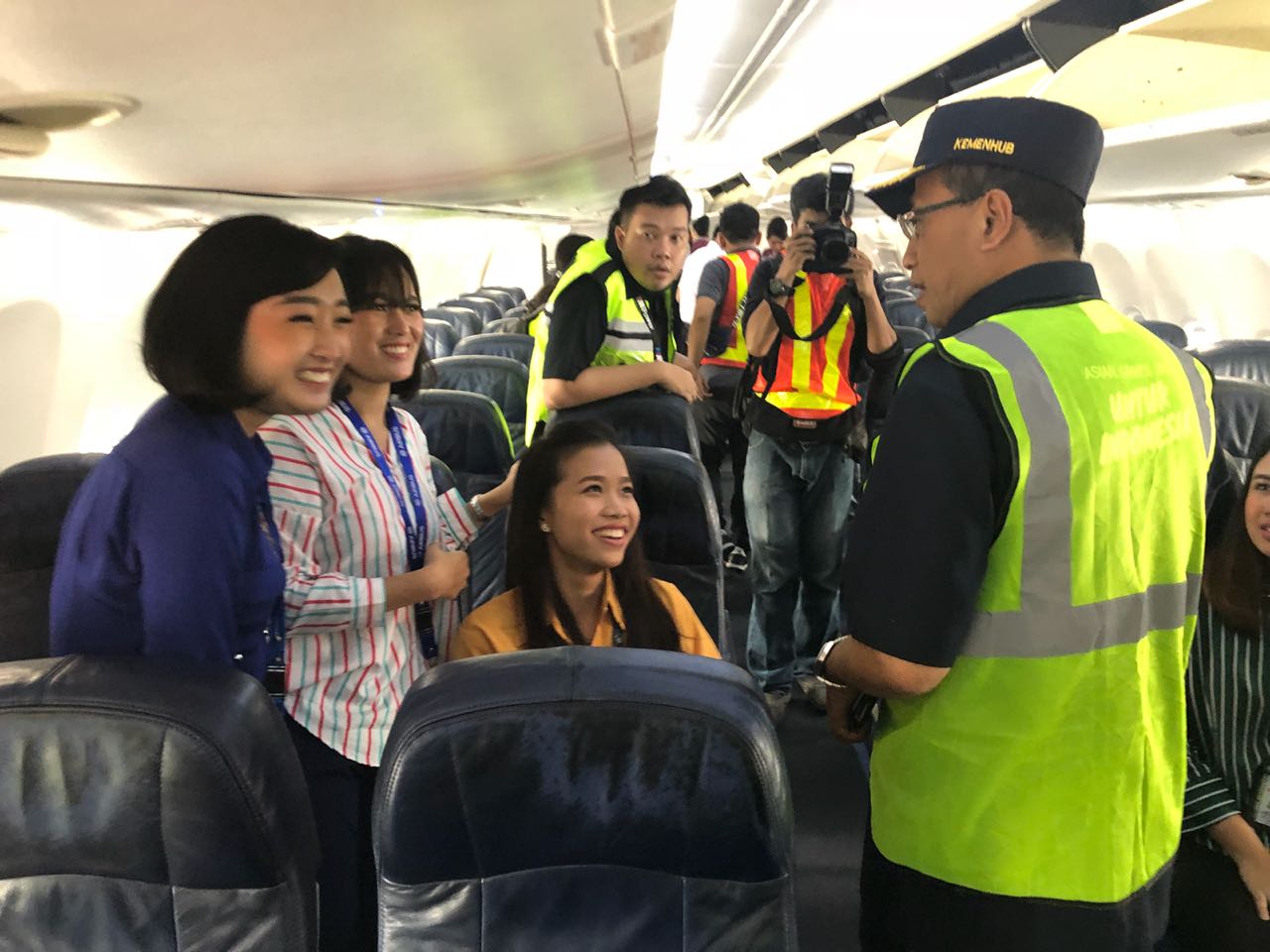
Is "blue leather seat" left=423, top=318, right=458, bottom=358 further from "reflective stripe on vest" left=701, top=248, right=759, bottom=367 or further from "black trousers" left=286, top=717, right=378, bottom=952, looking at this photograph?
"black trousers" left=286, top=717, right=378, bottom=952

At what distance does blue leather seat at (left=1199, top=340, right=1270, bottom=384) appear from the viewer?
4.73 metres

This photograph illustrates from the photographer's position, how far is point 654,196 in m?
2.92

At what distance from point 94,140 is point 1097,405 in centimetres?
215

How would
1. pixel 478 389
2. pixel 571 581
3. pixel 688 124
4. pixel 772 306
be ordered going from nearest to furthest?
pixel 571 581
pixel 772 306
pixel 478 389
pixel 688 124

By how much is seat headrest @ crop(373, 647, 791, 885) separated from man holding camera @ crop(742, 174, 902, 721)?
84.7 inches

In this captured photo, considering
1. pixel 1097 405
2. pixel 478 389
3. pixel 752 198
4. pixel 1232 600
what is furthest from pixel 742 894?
pixel 752 198

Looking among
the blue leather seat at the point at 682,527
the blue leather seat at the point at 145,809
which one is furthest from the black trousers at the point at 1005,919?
the blue leather seat at the point at 682,527

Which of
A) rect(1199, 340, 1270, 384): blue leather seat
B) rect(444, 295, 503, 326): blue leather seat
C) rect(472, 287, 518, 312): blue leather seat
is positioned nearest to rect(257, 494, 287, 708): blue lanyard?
rect(1199, 340, 1270, 384): blue leather seat

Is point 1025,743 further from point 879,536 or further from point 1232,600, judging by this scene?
point 1232,600

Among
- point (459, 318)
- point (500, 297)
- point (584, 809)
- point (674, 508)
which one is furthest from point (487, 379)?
point (500, 297)

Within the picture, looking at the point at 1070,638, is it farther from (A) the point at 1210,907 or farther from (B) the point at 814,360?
(B) the point at 814,360

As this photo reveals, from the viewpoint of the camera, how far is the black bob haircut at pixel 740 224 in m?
4.97

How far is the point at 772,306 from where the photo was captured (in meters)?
3.29

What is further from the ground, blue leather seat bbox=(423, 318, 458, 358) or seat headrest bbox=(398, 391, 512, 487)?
blue leather seat bbox=(423, 318, 458, 358)
